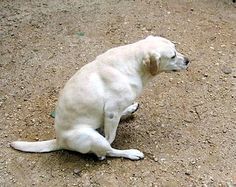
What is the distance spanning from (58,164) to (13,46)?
5.55ft

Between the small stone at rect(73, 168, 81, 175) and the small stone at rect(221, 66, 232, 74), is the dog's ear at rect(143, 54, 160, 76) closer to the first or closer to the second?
the small stone at rect(73, 168, 81, 175)

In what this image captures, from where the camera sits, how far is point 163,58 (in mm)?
3176

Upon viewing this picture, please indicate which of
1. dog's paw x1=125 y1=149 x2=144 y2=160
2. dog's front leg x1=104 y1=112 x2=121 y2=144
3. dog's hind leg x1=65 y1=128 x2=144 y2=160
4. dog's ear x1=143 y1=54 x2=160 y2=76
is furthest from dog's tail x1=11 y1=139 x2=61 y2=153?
dog's ear x1=143 y1=54 x2=160 y2=76

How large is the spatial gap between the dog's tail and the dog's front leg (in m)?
0.39

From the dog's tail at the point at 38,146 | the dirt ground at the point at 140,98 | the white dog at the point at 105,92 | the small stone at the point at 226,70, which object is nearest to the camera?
the white dog at the point at 105,92

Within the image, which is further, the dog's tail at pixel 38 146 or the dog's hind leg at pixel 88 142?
the dog's tail at pixel 38 146

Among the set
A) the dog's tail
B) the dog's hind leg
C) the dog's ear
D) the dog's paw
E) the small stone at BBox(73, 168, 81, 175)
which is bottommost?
the small stone at BBox(73, 168, 81, 175)

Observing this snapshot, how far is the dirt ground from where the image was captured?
3.24 metres

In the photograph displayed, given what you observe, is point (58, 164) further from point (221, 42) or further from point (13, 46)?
point (221, 42)

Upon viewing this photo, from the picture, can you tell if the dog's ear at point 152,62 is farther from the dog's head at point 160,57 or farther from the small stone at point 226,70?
the small stone at point 226,70

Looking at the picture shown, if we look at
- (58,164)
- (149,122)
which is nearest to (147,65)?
(149,122)

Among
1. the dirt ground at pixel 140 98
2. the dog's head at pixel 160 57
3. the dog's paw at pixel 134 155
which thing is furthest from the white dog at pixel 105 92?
the dirt ground at pixel 140 98

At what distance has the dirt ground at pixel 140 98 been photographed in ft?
10.6

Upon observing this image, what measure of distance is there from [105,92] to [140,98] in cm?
81
